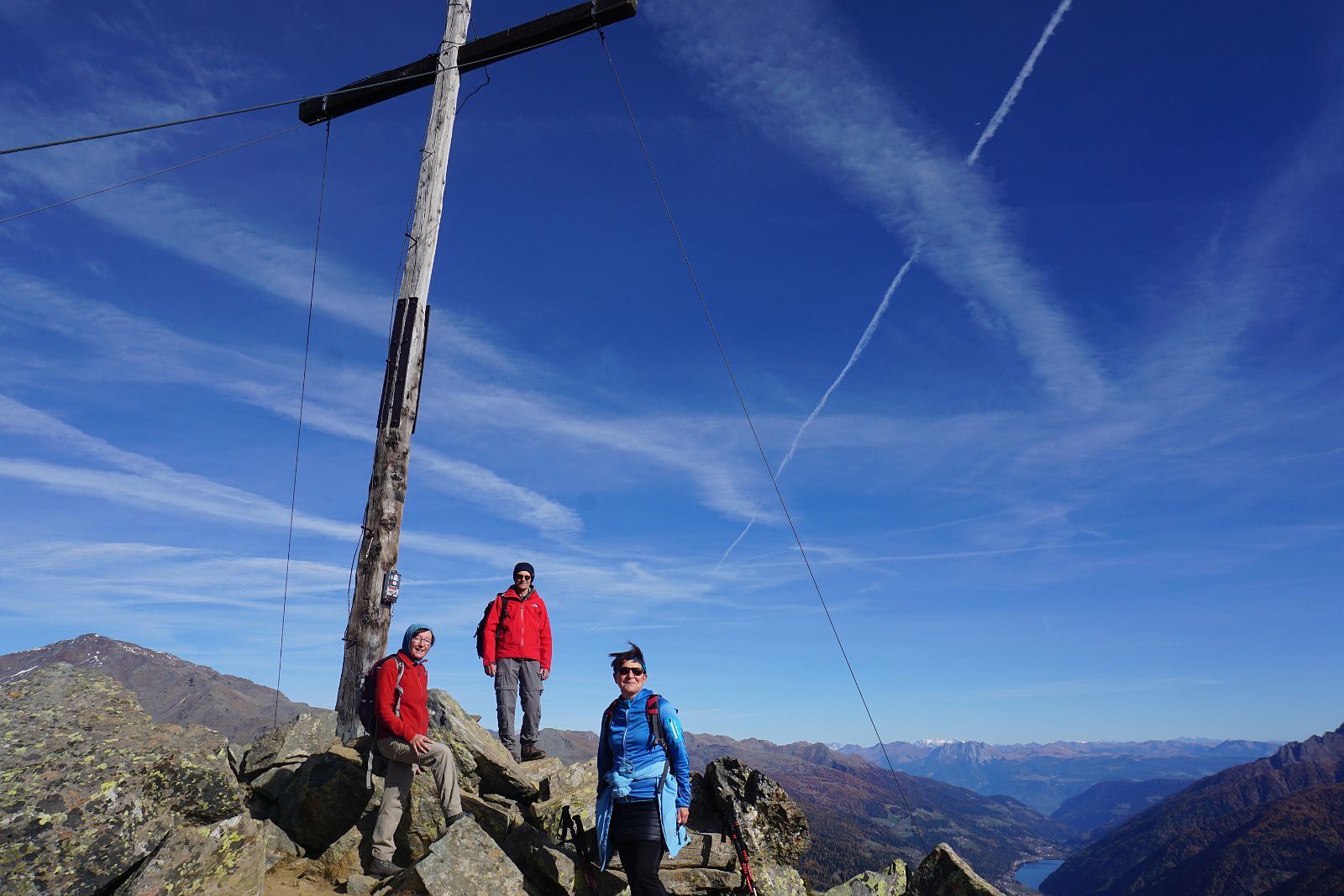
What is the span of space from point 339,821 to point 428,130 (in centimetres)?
1218

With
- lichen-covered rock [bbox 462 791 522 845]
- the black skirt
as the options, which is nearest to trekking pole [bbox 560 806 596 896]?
lichen-covered rock [bbox 462 791 522 845]

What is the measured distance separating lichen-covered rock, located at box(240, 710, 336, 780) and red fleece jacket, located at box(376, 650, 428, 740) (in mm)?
3033

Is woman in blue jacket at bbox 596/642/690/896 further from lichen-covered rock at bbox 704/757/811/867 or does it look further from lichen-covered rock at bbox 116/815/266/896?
lichen-covered rock at bbox 704/757/811/867

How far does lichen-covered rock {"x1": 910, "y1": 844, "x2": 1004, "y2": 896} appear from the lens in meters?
12.2

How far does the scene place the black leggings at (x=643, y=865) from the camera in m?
7.95

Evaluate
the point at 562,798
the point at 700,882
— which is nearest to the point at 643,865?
the point at 700,882

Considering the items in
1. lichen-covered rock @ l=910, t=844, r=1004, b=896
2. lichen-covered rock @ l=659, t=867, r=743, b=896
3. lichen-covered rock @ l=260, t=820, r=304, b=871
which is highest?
lichen-covered rock @ l=260, t=820, r=304, b=871

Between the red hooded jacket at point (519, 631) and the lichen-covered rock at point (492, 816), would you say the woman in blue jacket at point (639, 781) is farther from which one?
the red hooded jacket at point (519, 631)

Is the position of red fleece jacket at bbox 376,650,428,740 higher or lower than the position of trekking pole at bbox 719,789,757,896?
Result: higher

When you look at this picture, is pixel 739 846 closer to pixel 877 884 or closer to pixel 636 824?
pixel 636 824

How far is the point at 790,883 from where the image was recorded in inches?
470

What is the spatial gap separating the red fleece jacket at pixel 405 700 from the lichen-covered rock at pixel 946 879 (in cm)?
872

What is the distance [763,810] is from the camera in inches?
543

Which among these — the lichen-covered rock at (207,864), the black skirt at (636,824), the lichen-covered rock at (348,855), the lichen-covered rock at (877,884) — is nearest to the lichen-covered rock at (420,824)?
the lichen-covered rock at (348,855)
